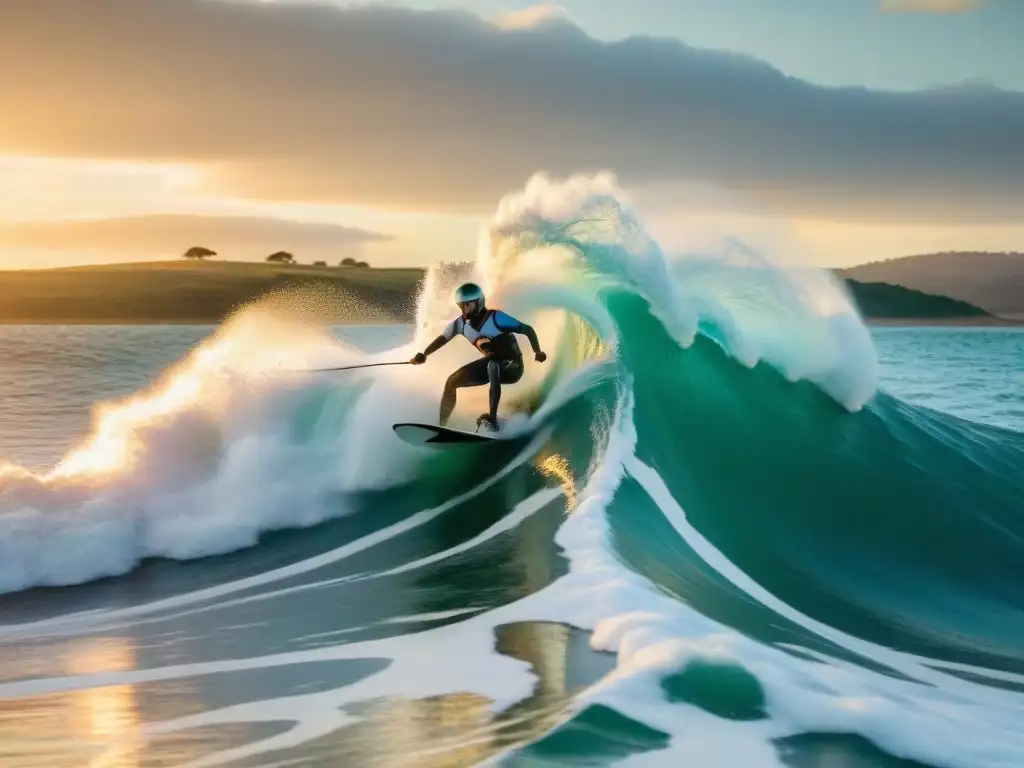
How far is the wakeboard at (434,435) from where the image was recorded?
414 inches

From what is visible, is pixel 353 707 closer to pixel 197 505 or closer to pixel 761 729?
pixel 761 729

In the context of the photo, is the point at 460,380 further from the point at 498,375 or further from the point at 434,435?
the point at 434,435

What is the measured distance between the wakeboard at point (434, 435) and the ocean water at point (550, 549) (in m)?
0.18

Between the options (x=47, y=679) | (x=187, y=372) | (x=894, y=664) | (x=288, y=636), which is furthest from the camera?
(x=187, y=372)

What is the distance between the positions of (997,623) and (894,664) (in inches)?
96.5

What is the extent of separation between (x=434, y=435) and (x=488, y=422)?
0.58m

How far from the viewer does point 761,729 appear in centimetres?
457

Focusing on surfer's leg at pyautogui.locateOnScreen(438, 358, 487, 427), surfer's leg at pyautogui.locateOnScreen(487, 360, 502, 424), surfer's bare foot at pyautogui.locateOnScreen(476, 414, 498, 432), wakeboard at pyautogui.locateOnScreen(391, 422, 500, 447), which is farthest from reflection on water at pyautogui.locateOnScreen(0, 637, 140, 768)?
surfer's bare foot at pyautogui.locateOnScreen(476, 414, 498, 432)

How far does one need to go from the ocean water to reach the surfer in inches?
23.9

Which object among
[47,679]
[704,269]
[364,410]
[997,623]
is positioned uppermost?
[704,269]

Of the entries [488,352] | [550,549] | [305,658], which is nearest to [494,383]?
[488,352]

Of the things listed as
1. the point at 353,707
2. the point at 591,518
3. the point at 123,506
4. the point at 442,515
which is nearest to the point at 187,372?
the point at 123,506

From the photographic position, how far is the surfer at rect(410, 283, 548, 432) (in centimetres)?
1052

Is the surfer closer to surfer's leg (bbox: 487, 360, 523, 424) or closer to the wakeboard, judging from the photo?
surfer's leg (bbox: 487, 360, 523, 424)
